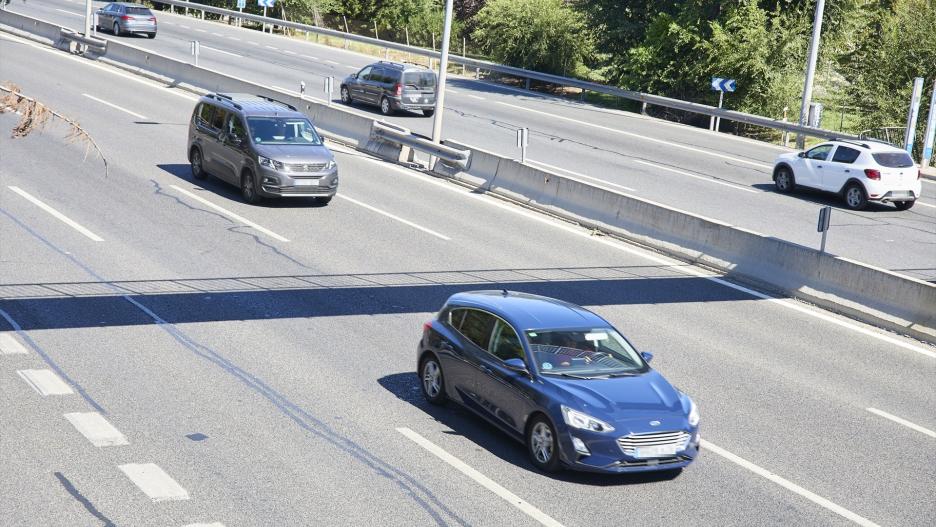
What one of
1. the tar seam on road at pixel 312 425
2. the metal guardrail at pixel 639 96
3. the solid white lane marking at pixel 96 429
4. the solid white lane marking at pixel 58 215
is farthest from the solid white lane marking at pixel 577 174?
the solid white lane marking at pixel 96 429

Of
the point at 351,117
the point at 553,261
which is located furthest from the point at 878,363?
the point at 351,117

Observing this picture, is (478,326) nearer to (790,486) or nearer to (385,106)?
(790,486)

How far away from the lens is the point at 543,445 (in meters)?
10.2

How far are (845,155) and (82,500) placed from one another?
22.6m

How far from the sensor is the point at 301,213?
2191cm

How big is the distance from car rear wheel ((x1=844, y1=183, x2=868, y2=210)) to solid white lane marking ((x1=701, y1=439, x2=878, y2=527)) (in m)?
16.8

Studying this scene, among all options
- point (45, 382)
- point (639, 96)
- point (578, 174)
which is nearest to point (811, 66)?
point (639, 96)

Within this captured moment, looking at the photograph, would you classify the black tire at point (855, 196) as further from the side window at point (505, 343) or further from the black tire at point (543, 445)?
the black tire at point (543, 445)

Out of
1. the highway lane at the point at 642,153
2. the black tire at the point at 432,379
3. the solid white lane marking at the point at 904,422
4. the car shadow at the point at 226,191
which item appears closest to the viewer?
the black tire at the point at 432,379

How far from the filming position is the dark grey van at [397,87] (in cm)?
3738

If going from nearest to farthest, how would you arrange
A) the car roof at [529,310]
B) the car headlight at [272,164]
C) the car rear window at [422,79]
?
the car roof at [529,310] < the car headlight at [272,164] < the car rear window at [422,79]

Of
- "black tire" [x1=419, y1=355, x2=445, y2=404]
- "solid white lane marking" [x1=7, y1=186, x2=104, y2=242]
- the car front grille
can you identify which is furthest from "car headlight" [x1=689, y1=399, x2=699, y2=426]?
"solid white lane marking" [x1=7, y1=186, x2=104, y2=242]

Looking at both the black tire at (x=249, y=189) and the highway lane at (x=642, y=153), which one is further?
the highway lane at (x=642, y=153)

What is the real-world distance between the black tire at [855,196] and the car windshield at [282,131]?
13100 mm
